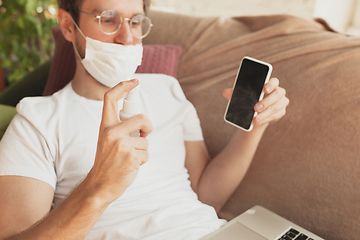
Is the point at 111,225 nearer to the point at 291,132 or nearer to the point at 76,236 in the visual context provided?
the point at 76,236

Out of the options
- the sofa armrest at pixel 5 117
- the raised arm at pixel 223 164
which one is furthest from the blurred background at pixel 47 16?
the raised arm at pixel 223 164

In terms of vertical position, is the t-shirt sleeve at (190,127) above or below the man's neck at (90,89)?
below

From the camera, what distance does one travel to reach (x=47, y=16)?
240 centimetres

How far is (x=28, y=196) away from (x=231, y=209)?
708mm

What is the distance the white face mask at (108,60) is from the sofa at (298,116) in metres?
0.32

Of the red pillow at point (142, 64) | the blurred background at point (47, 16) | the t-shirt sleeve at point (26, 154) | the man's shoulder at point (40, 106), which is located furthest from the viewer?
the blurred background at point (47, 16)

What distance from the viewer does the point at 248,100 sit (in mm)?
917

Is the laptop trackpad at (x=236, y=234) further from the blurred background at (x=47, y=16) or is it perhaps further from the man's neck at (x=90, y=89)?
the blurred background at (x=47, y=16)

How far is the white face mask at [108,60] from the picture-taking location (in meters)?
0.99

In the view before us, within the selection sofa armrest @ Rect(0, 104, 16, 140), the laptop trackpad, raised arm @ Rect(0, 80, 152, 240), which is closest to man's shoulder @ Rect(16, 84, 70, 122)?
sofa armrest @ Rect(0, 104, 16, 140)

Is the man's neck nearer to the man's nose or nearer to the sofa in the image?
the man's nose

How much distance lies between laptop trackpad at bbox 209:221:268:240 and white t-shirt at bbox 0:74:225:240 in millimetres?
49

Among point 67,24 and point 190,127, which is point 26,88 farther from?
point 190,127

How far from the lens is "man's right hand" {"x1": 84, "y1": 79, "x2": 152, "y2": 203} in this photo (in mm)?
605
